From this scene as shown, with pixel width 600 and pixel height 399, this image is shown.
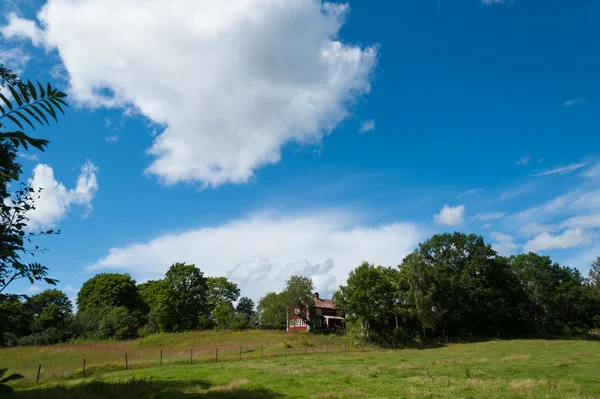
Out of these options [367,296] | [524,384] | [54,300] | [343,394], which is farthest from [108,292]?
[524,384]

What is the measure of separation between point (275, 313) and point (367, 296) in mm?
29998

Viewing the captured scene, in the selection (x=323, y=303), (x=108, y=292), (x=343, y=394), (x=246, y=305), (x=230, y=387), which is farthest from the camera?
(x=246, y=305)

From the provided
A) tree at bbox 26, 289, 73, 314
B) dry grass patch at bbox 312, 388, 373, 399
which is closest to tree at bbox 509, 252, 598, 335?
dry grass patch at bbox 312, 388, 373, 399

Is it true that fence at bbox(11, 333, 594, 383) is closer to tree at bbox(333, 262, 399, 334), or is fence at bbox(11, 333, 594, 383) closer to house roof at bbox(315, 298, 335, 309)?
tree at bbox(333, 262, 399, 334)

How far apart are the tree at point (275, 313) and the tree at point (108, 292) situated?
31280 millimetres

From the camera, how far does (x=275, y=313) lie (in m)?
82.7

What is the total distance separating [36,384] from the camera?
69.3 feet

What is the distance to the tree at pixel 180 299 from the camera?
229 ft

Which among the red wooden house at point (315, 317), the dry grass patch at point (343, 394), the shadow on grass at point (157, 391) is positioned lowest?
the red wooden house at point (315, 317)

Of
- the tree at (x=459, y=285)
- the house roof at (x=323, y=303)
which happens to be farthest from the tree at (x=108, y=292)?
the tree at (x=459, y=285)

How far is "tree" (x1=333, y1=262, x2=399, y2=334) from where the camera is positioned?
6003cm

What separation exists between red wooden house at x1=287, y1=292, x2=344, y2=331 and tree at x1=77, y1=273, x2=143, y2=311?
37.7 metres

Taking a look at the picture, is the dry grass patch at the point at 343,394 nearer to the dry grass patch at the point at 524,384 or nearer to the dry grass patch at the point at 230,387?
the dry grass patch at the point at 230,387

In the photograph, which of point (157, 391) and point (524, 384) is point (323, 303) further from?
point (157, 391)
